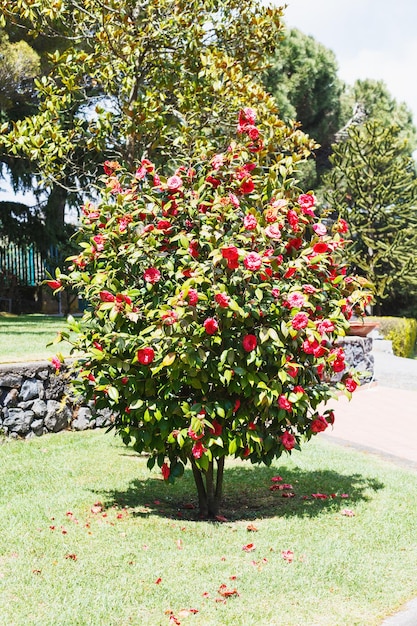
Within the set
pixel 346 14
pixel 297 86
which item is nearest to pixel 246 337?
pixel 346 14

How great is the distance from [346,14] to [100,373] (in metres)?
8.70

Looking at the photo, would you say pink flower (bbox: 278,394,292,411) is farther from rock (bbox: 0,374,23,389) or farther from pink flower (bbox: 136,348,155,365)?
rock (bbox: 0,374,23,389)

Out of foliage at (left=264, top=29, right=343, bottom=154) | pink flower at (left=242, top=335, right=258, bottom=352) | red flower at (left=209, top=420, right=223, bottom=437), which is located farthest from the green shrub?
pink flower at (left=242, top=335, right=258, bottom=352)

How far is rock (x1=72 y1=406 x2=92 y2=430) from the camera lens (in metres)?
8.50

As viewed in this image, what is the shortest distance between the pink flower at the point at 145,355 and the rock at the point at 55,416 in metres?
3.76

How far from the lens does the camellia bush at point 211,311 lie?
4.75 metres

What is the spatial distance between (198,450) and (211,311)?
969 millimetres

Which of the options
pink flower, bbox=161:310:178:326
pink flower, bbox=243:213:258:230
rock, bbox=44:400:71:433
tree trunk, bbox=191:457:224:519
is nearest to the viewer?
pink flower, bbox=161:310:178:326

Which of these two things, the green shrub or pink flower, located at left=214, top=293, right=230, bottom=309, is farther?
the green shrub

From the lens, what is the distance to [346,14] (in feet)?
37.1

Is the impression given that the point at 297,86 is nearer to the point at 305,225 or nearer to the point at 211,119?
the point at 211,119

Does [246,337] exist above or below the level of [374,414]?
above

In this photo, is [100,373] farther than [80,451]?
No

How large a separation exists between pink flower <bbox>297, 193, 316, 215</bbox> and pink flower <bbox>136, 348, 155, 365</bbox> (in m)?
1.62
